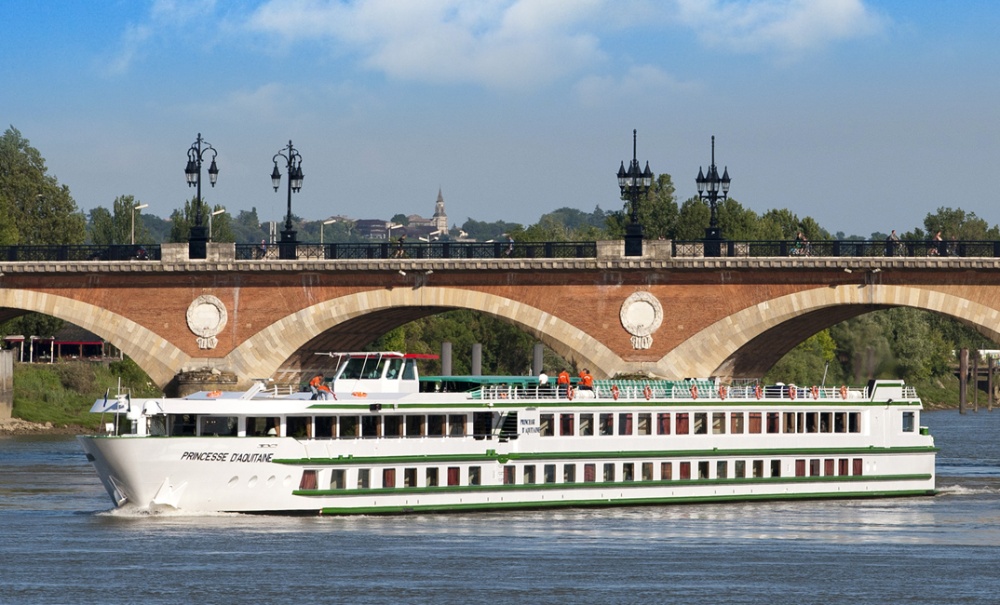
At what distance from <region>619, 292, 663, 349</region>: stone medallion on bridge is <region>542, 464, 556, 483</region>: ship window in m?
16.1

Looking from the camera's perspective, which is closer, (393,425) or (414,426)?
(393,425)

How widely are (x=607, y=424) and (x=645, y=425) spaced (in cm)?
109

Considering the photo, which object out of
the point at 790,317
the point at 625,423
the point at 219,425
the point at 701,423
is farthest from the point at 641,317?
the point at 219,425

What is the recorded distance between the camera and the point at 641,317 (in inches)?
2480

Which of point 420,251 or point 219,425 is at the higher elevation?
point 420,251

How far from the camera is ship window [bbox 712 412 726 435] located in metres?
49.1

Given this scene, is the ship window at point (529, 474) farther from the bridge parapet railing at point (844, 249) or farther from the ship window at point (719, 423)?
the bridge parapet railing at point (844, 249)

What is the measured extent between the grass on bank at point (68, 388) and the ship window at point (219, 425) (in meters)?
42.7

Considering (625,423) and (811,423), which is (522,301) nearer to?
(811,423)

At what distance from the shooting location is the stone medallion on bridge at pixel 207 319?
66938 millimetres

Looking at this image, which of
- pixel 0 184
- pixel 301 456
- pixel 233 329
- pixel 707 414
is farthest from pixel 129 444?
pixel 0 184

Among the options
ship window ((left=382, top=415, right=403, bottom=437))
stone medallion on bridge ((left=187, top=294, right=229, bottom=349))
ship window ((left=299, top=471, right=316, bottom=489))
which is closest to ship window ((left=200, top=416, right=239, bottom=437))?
ship window ((left=299, top=471, right=316, bottom=489))

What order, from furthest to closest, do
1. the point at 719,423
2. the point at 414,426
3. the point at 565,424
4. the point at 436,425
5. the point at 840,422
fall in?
the point at 840,422 → the point at 719,423 → the point at 565,424 → the point at 436,425 → the point at 414,426

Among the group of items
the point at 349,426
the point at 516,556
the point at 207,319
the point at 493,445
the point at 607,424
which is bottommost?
the point at 516,556
